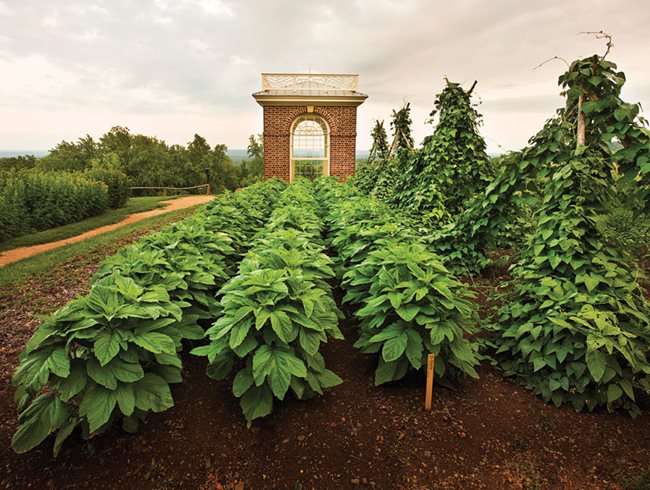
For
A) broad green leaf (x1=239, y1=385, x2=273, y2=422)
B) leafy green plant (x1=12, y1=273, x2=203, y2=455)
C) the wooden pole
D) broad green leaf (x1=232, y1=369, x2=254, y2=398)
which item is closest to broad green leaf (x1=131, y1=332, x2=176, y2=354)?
leafy green plant (x1=12, y1=273, x2=203, y2=455)

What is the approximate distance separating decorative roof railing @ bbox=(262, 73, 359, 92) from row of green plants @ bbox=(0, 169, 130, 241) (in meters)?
8.44

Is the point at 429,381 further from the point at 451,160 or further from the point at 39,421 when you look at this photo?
the point at 451,160

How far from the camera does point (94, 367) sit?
195cm

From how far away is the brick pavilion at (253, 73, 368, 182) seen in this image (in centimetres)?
1611

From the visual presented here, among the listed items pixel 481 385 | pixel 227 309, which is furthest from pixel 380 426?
pixel 227 309

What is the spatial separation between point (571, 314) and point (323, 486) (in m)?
2.15

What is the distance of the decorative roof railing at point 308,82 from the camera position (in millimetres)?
16344

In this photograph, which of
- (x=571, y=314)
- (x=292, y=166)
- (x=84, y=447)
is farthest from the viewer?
(x=292, y=166)

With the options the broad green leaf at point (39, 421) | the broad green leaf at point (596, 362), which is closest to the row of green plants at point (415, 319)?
the broad green leaf at point (596, 362)

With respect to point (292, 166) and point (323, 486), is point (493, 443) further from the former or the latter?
point (292, 166)

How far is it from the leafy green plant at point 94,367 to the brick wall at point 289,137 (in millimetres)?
14927

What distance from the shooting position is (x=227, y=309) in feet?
8.32

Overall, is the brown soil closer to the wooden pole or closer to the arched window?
the wooden pole

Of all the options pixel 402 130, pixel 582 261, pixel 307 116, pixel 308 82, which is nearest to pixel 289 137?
pixel 307 116
